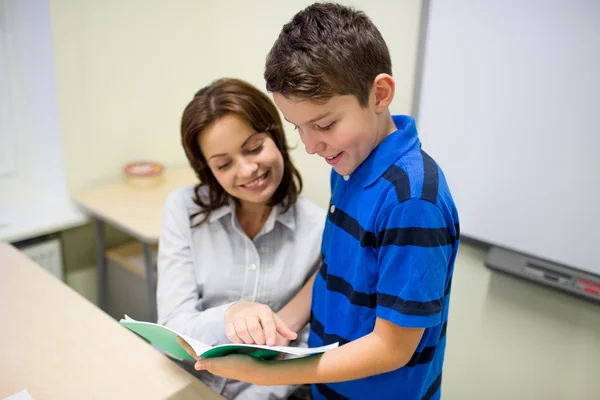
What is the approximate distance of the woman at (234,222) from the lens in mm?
1176

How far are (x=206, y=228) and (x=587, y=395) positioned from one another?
1.31m

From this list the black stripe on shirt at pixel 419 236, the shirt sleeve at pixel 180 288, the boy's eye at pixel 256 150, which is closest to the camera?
the black stripe on shirt at pixel 419 236

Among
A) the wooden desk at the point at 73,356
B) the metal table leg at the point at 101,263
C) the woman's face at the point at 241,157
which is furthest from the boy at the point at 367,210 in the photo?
the metal table leg at the point at 101,263

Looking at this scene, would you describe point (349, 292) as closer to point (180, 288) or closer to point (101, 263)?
point (180, 288)

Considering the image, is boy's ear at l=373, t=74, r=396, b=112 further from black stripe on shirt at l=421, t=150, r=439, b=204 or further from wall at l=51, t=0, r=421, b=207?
wall at l=51, t=0, r=421, b=207

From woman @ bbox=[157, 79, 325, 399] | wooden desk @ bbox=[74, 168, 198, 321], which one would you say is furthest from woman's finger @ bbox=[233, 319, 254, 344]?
wooden desk @ bbox=[74, 168, 198, 321]

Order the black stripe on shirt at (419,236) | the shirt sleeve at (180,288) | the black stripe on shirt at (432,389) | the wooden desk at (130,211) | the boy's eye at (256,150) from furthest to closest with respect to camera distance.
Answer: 1. the wooden desk at (130,211)
2. the boy's eye at (256,150)
3. the shirt sleeve at (180,288)
4. the black stripe on shirt at (432,389)
5. the black stripe on shirt at (419,236)

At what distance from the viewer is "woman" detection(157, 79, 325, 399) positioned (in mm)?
1176

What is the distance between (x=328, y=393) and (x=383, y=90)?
0.63 m

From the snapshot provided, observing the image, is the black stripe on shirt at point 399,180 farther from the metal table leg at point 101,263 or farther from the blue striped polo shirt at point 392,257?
the metal table leg at point 101,263

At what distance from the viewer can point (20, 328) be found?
44.1 inches

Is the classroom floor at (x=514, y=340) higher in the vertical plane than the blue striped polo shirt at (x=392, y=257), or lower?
lower

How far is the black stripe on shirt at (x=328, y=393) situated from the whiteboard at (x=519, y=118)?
87cm

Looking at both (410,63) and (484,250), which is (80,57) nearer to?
(410,63)
